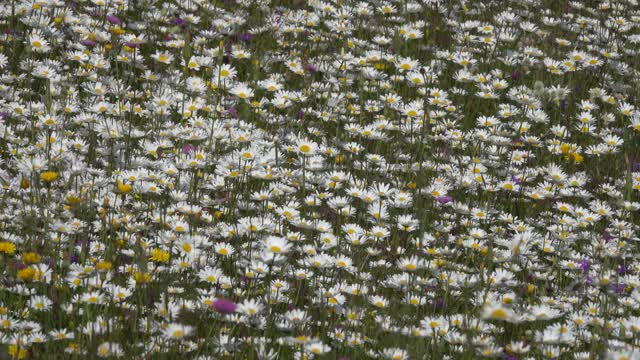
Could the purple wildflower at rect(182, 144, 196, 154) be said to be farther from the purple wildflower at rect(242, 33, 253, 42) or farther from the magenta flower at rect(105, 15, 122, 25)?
the purple wildflower at rect(242, 33, 253, 42)

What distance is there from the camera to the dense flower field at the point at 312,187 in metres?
3.04

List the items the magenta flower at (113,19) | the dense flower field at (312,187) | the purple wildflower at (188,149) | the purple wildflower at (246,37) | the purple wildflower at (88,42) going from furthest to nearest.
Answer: the purple wildflower at (246,37), the magenta flower at (113,19), the purple wildflower at (88,42), the purple wildflower at (188,149), the dense flower field at (312,187)

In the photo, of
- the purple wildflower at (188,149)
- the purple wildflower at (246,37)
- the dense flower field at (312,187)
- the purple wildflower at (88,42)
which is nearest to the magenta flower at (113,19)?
the dense flower field at (312,187)

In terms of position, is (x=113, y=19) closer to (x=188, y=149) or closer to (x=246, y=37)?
(x=246, y=37)

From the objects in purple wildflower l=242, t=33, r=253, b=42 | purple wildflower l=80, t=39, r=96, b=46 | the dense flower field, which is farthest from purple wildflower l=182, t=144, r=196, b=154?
purple wildflower l=242, t=33, r=253, b=42

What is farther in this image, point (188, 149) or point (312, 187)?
point (188, 149)

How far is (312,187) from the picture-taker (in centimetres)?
430

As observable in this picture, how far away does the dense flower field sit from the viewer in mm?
3035

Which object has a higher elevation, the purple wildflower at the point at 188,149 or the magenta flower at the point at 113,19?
the magenta flower at the point at 113,19

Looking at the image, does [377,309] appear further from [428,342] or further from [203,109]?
[203,109]

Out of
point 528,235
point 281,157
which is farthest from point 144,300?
point 528,235

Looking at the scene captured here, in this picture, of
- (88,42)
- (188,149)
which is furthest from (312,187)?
(88,42)

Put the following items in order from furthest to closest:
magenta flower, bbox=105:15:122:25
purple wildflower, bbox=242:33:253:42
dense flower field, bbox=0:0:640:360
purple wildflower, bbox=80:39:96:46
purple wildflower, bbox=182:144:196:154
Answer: purple wildflower, bbox=242:33:253:42, magenta flower, bbox=105:15:122:25, purple wildflower, bbox=80:39:96:46, purple wildflower, bbox=182:144:196:154, dense flower field, bbox=0:0:640:360

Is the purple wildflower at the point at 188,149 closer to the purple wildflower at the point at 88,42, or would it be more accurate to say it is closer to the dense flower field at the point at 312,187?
the dense flower field at the point at 312,187
